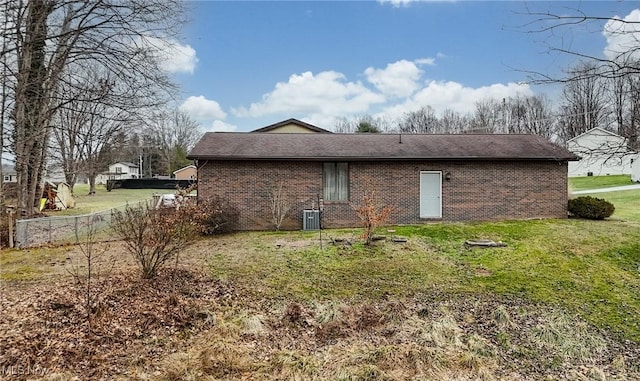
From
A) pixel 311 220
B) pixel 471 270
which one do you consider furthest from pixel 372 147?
pixel 471 270

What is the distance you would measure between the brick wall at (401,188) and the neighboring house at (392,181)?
0.04 meters

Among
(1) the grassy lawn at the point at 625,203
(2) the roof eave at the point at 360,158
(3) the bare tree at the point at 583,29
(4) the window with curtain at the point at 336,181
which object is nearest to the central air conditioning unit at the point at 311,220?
(4) the window with curtain at the point at 336,181

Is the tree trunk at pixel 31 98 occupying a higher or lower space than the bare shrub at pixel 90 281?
higher

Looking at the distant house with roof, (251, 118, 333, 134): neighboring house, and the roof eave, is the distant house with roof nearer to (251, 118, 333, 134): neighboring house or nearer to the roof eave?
the roof eave

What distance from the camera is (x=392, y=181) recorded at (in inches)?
556

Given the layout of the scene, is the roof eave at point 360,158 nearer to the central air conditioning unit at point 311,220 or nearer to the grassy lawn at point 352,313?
the central air conditioning unit at point 311,220

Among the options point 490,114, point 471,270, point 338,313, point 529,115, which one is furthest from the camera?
point 490,114

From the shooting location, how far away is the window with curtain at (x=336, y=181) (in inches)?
555

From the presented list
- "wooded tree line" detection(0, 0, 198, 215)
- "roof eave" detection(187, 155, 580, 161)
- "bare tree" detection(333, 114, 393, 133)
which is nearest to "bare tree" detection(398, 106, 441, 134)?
"bare tree" detection(333, 114, 393, 133)

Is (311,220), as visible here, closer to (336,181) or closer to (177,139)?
(336,181)

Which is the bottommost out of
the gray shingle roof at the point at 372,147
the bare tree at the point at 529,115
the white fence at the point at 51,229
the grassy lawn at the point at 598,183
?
the white fence at the point at 51,229

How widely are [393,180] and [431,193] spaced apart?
1.51 m

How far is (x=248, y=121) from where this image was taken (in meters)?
36.3

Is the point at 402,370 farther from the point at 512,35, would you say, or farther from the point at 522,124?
the point at 522,124
